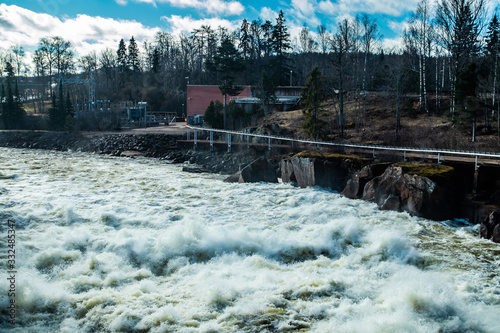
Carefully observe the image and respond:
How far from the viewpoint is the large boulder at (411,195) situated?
41.6ft

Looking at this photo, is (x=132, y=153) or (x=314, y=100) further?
(x=132, y=153)

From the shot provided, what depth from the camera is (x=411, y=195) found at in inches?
520

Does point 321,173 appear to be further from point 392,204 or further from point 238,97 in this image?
point 238,97

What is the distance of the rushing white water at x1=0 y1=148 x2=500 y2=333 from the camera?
6391 mm

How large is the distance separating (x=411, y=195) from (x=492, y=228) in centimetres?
287

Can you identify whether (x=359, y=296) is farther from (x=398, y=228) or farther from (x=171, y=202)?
(x=171, y=202)

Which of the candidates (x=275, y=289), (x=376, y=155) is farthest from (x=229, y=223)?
(x=376, y=155)

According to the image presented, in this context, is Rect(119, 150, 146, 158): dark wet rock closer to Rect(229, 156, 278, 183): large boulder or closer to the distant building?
the distant building

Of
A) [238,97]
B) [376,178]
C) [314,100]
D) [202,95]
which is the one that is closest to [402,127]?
[314,100]

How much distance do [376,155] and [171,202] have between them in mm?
10039

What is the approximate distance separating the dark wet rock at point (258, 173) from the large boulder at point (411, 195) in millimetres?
5987

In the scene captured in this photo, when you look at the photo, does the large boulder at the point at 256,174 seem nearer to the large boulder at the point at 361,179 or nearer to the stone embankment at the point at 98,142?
the large boulder at the point at 361,179

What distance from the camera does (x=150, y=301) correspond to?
271 inches

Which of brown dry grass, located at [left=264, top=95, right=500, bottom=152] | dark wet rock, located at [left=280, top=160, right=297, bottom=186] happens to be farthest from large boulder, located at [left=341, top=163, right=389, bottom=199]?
brown dry grass, located at [left=264, top=95, right=500, bottom=152]
